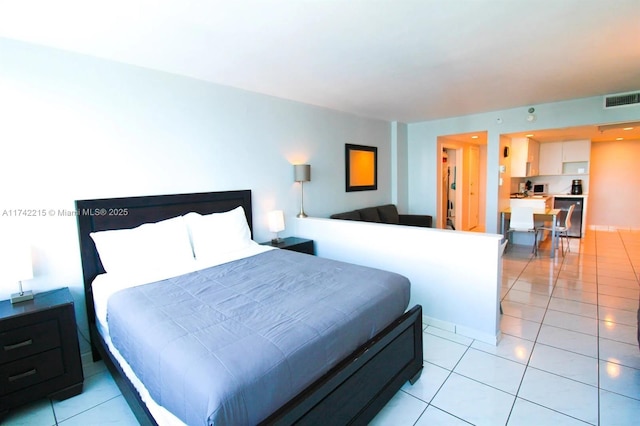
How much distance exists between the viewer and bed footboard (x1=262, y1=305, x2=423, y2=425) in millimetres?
1390

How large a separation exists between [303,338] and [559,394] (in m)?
1.81

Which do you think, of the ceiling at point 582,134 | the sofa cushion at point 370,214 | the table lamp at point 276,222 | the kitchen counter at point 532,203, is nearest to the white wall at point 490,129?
the ceiling at point 582,134

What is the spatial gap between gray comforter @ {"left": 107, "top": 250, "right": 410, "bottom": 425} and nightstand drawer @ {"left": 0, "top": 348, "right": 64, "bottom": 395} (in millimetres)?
534

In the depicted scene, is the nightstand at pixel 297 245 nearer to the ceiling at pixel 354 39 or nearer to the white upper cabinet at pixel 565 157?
the ceiling at pixel 354 39

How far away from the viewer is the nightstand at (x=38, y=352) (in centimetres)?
196

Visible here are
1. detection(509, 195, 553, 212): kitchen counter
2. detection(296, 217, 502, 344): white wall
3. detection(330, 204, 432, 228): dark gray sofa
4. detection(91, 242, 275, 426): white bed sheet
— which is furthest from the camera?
detection(509, 195, 553, 212): kitchen counter

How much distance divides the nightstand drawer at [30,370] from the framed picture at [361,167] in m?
4.00

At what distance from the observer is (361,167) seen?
540 cm

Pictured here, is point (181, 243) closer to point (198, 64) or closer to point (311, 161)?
point (198, 64)

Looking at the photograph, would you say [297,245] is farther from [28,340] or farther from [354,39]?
[28,340]

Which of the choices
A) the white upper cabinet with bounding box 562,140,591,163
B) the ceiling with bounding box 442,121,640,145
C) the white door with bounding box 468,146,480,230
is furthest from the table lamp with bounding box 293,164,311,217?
the white upper cabinet with bounding box 562,140,591,163

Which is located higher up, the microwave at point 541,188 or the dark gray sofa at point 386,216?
the microwave at point 541,188

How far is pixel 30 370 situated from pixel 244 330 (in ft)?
5.27

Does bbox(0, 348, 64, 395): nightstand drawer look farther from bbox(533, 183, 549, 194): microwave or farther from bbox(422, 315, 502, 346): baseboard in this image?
bbox(533, 183, 549, 194): microwave
